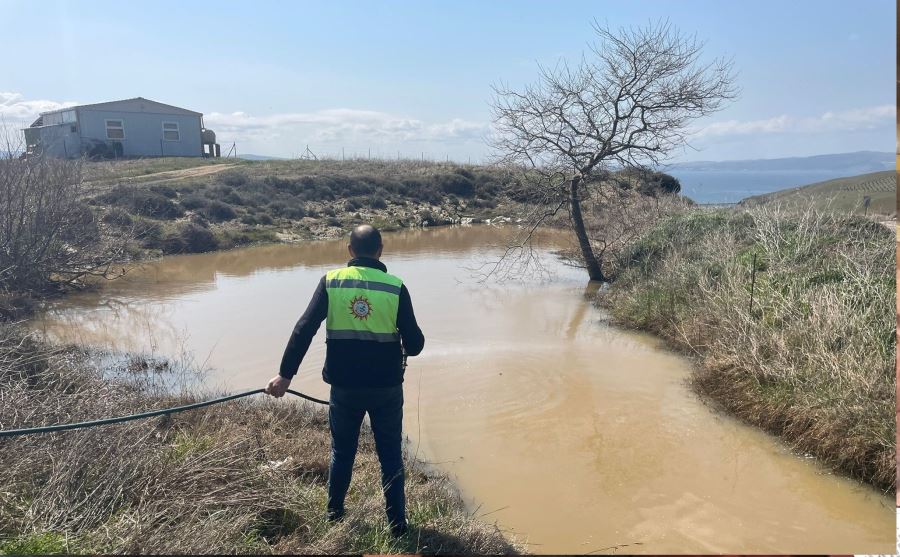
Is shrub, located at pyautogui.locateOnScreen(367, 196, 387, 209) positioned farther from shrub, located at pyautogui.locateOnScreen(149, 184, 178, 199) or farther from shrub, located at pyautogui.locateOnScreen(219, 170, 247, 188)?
shrub, located at pyautogui.locateOnScreen(149, 184, 178, 199)

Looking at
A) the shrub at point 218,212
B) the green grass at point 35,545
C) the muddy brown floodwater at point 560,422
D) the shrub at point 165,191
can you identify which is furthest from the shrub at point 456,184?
the green grass at point 35,545

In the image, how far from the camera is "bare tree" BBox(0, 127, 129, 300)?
42.3 feet

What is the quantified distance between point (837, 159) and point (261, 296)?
93.9 ft

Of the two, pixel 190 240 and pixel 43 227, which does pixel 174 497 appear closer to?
pixel 43 227

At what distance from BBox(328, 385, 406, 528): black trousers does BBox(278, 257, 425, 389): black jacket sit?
83 millimetres

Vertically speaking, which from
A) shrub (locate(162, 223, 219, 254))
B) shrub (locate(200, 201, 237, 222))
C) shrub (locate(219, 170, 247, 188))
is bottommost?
shrub (locate(162, 223, 219, 254))

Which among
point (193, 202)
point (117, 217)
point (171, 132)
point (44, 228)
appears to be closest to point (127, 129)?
point (171, 132)

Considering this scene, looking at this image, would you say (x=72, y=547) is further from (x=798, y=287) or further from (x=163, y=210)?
(x=163, y=210)

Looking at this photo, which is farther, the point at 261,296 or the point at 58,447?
the point at 261,296

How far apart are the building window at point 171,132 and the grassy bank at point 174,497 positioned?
128 ft

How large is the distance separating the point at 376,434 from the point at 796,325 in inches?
219

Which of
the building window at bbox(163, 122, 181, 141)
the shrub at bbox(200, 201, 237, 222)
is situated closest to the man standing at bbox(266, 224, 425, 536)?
the shrub at bbox(200, 201, 237, 222)

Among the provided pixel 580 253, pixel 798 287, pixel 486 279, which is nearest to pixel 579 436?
pixel 798 287

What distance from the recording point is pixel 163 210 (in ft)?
83.0
